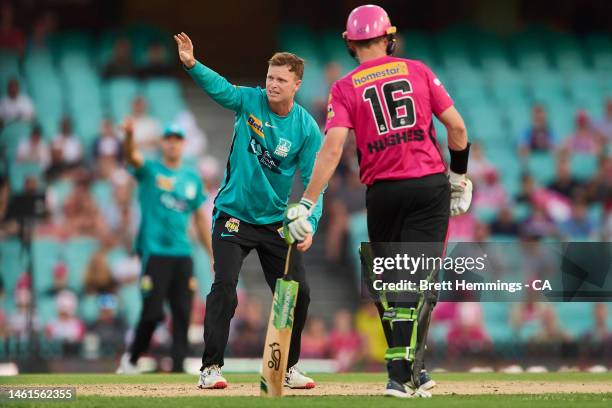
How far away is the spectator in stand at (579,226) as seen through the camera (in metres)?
16.4

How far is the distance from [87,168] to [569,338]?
6843 millimetres

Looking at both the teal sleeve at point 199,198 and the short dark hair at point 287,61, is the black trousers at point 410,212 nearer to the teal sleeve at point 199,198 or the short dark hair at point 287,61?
the short dark hair at point 287,61

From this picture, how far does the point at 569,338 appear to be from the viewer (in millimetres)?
14062

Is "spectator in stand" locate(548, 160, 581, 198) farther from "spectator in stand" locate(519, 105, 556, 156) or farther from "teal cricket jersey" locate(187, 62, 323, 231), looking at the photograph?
"teal cricket jersey" locate(187, 62, 323, 231)

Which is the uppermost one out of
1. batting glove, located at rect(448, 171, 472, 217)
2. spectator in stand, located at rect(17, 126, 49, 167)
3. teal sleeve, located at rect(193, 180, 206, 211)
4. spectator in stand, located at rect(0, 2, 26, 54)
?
spectator in stand, located at rect(0, 2, 26, 54)

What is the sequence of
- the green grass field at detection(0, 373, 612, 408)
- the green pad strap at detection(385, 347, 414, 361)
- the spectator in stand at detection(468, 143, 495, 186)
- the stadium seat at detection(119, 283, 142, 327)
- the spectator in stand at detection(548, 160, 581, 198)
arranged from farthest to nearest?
the spectator in stand at detection(548, 160, 581, 198) < the spectator in stand at detection(468, 143, 495, 186) < the stadium seat at detection(119, 283, 142, 327) < the green pad strap at detection(385, 347, 414, 361) < the green grass field at detection(0, 373, 612, 408)

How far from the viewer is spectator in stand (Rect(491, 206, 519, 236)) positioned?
16.2 meters

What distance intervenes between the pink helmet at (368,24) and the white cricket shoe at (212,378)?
2314 mm

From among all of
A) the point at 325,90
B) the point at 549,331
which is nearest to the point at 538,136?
the point at 325,90

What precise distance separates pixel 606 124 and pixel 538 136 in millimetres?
1248

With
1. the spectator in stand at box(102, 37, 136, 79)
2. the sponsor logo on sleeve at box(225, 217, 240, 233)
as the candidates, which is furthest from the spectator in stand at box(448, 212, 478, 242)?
the sponsor logo on sleeve at box(225, 217, 240, 233)

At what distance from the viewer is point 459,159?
718cm

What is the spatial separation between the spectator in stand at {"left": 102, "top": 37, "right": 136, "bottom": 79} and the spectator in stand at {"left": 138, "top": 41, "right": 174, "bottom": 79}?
214 millimetres

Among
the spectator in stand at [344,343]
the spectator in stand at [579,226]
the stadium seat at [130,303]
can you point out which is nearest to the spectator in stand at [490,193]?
the spectator in stand at [579,226]
